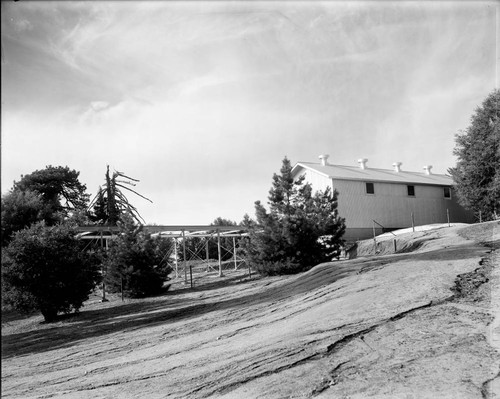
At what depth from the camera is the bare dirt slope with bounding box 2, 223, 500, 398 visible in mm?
5926

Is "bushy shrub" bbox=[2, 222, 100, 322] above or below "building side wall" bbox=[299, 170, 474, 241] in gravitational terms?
below

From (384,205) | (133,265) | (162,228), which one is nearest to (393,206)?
(384,205)

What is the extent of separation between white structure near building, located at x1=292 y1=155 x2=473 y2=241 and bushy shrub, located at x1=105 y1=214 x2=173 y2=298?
12038 mm

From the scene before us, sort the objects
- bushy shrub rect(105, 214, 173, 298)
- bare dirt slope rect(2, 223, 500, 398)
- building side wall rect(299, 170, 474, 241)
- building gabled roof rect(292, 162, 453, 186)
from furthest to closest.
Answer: building gabled roof rect(292, 162, 453, 186) → building side wall rect(299, 170, 474, 241) → bushy shrub rect(105, 214, 173, 298) → bare dirt slope rect(2, 223, 500, 398)

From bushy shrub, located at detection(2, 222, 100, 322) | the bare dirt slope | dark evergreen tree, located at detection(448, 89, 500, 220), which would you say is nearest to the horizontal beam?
bushy shrub, located at detection(2, 222, 100, 322)

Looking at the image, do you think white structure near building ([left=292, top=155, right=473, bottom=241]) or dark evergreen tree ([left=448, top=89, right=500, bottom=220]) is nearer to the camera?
dark evergreen tree ([left=448, top=89, right=500, bottom=220])

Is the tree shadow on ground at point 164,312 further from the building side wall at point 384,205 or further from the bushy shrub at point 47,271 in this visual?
the building side wall at point 384,205

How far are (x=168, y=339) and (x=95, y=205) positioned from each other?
19.4 metres

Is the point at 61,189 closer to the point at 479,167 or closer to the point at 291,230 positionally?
the point at 291,230

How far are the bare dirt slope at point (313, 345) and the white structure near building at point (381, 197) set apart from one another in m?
15.4

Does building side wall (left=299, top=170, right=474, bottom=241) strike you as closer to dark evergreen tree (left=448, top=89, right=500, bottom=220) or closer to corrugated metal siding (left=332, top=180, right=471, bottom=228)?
corrugated metal siding (left=332, top=180, right=471, bottom=228)

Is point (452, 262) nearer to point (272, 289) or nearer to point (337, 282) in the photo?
point (337, 282)

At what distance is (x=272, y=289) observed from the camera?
17141mm

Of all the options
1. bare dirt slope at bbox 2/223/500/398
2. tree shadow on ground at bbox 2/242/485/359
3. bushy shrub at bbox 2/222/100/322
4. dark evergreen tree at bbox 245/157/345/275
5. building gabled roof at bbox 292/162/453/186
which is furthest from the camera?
building gabled roof at bbox 292/162/453/186
